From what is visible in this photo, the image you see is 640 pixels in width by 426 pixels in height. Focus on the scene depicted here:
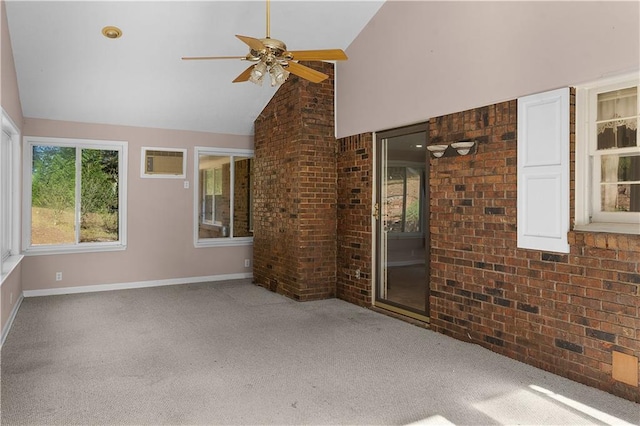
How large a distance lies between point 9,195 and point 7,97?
1244 mm

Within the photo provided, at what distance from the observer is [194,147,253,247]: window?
719 cm

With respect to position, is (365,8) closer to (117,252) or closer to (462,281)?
(462,281)

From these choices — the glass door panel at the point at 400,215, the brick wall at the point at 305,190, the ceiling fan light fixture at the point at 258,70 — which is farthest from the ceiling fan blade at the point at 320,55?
the brick wall at the point at 305,190

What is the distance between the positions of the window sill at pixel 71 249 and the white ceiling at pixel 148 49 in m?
1.83

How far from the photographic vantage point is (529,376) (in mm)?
3264

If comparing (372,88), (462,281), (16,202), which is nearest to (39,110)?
(16,202)

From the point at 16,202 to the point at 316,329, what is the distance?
4.13 m

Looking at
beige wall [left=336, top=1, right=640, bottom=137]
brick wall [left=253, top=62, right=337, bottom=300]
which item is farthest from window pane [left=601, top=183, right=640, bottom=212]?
brick wall [left=253, top=62, right=337, bottom=300]

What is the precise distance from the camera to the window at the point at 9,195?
4.87 m

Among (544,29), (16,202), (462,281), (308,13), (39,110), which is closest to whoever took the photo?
(544,29)

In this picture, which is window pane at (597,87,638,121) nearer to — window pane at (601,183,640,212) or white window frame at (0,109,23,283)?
window pane at (601,183,640,212)

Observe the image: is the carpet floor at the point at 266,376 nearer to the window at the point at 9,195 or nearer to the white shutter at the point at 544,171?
the window at the point at 9,195

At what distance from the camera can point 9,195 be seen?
516 cm

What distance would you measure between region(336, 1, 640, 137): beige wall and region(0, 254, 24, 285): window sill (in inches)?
163
